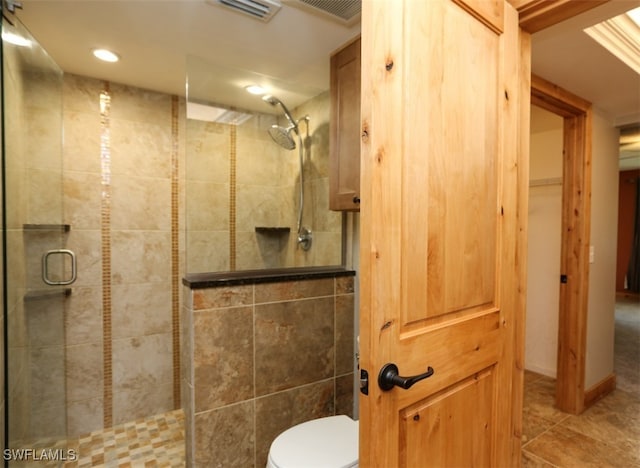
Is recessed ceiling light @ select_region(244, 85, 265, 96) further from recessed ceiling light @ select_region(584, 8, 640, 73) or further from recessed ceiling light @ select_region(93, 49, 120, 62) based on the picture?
recessed ceiling light @ select_region(584, 8, 640, 73)

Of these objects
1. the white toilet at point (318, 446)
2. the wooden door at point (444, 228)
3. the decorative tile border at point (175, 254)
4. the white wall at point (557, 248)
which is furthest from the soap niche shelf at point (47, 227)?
the white wall at point (557, 248)

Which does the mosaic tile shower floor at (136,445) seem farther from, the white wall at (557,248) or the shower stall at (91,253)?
the white wall at (557,248)

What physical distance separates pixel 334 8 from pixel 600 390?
3.37 m

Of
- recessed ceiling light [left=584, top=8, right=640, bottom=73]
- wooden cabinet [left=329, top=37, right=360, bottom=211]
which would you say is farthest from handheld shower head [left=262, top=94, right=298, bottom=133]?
recessed ceiling light [left=584, top=8, right=640, bottom=73]

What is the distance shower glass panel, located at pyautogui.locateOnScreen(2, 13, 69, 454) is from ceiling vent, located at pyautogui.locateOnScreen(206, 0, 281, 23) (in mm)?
878

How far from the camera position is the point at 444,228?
3.46 ft

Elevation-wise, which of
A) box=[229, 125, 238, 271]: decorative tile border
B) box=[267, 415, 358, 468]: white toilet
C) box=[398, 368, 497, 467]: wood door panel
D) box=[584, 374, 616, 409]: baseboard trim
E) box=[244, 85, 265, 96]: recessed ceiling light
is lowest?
box=[584, 374, 616, 409]: baseboard trim

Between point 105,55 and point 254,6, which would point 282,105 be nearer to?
point 254,6

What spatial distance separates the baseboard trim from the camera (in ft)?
8.70

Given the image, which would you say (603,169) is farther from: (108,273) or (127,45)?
(108,273)

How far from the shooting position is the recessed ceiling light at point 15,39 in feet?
4.52

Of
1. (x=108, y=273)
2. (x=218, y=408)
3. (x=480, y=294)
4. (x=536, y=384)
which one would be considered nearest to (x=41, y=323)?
(x=108, y=273)

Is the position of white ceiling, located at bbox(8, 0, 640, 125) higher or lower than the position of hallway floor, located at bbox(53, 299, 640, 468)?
higher

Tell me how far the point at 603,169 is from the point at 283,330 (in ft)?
9.08
